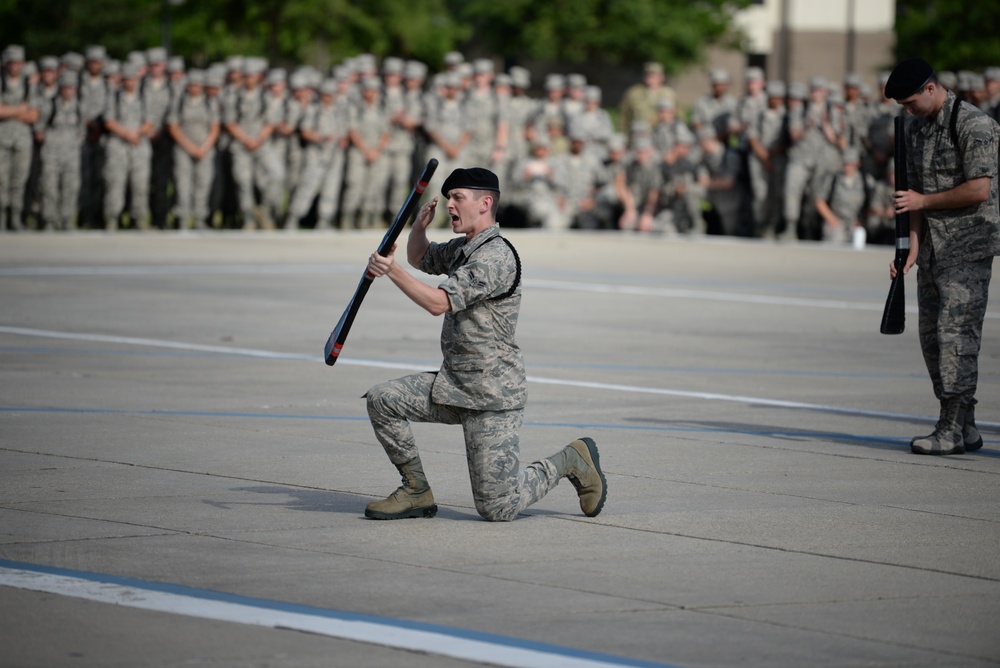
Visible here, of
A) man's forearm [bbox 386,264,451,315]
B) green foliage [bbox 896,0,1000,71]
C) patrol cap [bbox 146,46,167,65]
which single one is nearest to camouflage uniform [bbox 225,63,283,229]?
patrol cap [bbox 146,46,167,65]

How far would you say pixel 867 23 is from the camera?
7638cm

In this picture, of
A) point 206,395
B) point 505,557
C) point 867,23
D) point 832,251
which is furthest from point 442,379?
point 867,23

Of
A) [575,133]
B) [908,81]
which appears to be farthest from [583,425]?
[575,133]

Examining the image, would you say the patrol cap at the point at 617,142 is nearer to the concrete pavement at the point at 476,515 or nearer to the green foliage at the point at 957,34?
the concrete pavement at the point at 476,515

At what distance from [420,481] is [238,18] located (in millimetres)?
55620

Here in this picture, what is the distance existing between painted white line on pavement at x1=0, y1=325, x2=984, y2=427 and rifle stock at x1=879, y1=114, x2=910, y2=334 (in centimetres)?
120

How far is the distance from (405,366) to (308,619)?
23.3 ft

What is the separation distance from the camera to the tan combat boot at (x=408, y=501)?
7.42 meters

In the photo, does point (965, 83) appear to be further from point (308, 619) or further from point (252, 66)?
point (308, 619)

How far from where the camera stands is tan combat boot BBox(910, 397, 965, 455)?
31.0ft

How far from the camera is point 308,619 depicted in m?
5.67

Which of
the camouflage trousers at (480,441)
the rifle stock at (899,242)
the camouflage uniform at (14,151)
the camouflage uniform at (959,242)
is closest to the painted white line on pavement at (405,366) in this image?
the rifle stock at (899,242)

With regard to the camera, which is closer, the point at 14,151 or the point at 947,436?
the point at 947,436

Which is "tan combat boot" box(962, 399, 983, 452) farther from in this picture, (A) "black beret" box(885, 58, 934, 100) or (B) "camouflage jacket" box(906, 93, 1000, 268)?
(A) "black beret" box(885, 58, 934, 100)
